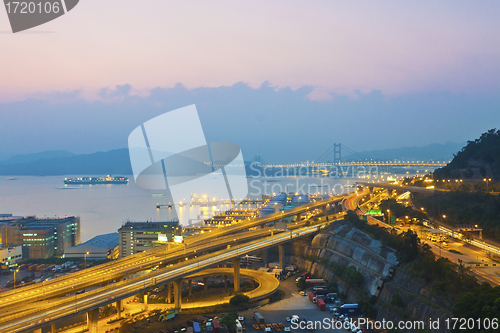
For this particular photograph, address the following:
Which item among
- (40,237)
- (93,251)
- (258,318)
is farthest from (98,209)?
(258,318)

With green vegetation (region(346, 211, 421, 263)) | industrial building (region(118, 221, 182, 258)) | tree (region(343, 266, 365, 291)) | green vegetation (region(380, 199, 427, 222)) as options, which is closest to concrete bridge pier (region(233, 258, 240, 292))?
tree (region(343, 266, 365, 291))

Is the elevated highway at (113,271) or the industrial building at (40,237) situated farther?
the industrial building at (40,237)

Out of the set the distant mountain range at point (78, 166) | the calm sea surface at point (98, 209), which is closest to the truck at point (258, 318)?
the calm sea surface at point (98, 209)

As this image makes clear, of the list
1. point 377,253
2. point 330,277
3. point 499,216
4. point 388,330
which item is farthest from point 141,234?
point 499,216

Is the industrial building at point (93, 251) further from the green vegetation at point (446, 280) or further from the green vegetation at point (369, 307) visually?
the green vegetation at point (369, 307)

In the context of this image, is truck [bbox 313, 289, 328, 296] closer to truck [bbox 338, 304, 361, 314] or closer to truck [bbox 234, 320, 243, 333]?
truck [bbox 338, 304, 361, 314]

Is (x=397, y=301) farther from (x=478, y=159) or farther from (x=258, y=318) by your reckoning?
(x=478, y=159)
